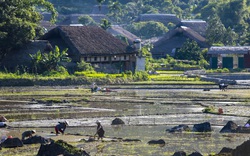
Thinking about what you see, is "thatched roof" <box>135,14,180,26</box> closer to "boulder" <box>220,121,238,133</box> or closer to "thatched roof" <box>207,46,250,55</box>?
"thatched roof" <box>207,46,250,55</box>

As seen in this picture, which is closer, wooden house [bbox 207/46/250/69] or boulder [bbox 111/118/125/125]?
boulder [bbox 111/118/125/125]

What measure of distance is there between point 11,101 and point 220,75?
2611 centimetres

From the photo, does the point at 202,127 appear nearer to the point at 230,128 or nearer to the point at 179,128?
the point at 179,128

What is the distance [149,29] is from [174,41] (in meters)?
28.4

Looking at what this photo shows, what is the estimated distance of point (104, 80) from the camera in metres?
58.7

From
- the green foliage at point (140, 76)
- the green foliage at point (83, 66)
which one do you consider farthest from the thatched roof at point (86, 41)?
the green foliage at point (140, 76)

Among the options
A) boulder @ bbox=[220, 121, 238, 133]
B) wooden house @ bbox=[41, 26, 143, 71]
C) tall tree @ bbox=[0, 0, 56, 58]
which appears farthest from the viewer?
wooden house @ bbox=[41, 26, 143, 71]

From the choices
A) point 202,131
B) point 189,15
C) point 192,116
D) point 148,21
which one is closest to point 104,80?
point 192,116

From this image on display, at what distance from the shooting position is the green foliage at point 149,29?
11731 centimetres

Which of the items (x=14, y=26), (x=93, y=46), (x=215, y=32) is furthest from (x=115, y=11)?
(x=14, y=26)

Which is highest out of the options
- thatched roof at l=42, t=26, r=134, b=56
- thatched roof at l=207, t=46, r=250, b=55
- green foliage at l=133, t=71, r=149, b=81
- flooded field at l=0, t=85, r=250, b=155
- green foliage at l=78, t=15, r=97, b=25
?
green foliage at l=78, t=15, r=97, b=25

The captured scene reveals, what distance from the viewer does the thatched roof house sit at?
89062mm

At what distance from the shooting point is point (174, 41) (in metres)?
90.0

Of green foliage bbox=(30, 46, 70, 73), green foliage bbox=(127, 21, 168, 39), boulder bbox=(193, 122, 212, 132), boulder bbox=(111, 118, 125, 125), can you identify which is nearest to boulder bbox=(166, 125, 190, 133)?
boulder bbox=(193, 122, 212, 132)
